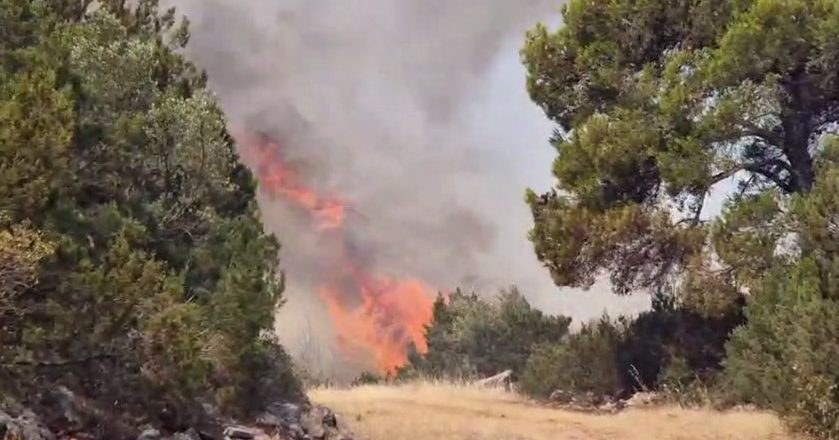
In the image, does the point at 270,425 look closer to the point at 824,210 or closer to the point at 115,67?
the point at 115,67

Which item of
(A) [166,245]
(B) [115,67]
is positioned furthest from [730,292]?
(B) [115,67]

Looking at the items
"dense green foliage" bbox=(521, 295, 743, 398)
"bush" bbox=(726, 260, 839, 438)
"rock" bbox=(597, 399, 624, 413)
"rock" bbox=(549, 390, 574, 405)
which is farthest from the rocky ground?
"dense green foliage" bbox=(521, 295, 743, 398)

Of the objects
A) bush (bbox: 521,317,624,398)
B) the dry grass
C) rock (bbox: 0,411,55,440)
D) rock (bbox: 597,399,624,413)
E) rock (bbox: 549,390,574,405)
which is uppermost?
bush (bbox: 521,317,624,398)

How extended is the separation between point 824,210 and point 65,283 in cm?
1313

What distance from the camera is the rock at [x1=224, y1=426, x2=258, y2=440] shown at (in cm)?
1181

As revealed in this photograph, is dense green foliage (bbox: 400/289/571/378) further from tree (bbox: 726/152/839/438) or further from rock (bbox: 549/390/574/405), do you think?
tree (bbox: 726/152/839/438)

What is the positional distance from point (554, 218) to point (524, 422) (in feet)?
24.8

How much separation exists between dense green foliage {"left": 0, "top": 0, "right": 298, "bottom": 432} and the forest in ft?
0.12

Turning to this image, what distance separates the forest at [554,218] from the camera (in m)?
10.2

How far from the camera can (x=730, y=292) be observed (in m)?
20.3

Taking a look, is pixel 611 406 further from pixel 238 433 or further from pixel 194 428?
pixel 194 428

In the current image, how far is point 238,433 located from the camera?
472 inches

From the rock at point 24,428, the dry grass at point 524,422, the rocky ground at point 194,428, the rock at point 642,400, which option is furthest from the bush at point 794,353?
the rock at point 24,428

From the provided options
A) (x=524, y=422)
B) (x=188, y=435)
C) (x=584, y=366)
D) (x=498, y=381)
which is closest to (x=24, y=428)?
(x=188, y=435)
